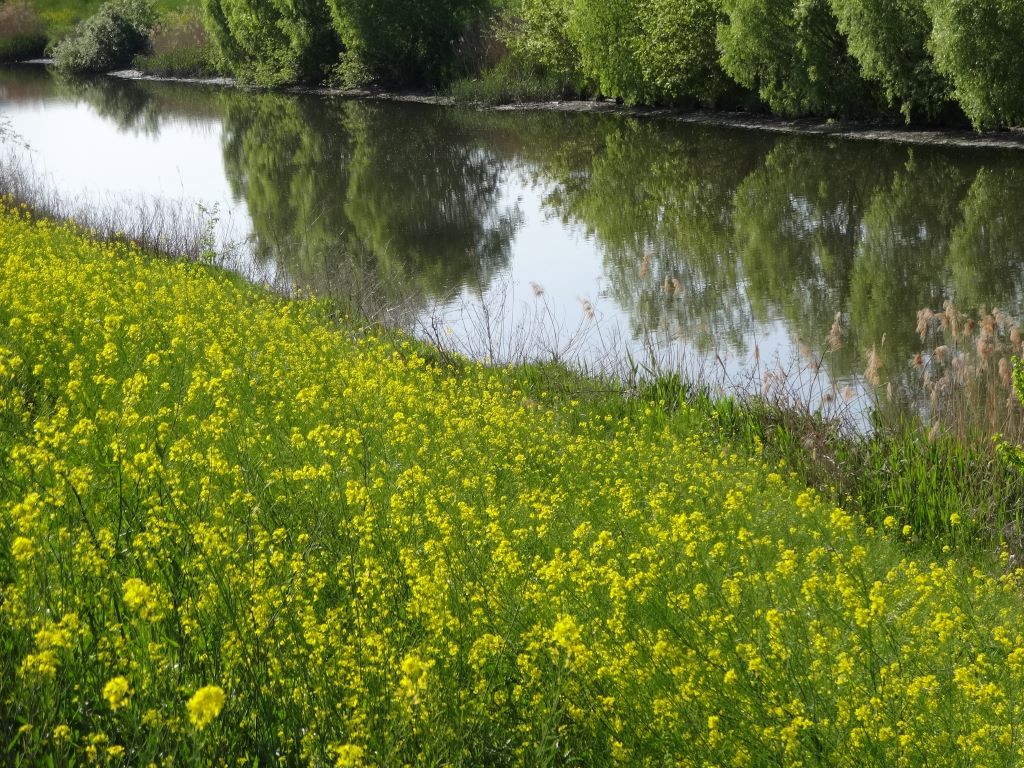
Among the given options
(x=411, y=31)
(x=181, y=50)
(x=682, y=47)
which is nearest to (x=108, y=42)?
(x=181, y=50)

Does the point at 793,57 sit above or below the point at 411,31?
above

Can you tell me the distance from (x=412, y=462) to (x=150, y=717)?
3307 mm

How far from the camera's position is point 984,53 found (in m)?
19.1

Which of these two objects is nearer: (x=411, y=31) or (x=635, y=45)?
(x=635, y=45)

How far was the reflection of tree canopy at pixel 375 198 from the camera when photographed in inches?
619

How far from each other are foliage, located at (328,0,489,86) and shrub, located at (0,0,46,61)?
34.3 m

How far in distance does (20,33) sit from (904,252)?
63693mm

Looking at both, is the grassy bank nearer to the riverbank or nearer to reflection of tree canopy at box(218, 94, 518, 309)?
reflection of tree canopy at box(218, 94, 518, 309)

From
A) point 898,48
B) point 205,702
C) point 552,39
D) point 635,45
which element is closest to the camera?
point 205,702

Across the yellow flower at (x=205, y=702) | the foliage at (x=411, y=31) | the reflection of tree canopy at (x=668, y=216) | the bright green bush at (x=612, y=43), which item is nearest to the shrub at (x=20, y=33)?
the foliage at (x=411, y=31)

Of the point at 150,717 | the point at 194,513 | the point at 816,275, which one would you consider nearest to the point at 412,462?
the point at 194,513

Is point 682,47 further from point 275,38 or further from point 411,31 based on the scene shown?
point 275,38

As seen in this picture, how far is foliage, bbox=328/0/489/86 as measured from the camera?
38.3 metres

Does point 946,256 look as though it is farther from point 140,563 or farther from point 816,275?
point 140,563
